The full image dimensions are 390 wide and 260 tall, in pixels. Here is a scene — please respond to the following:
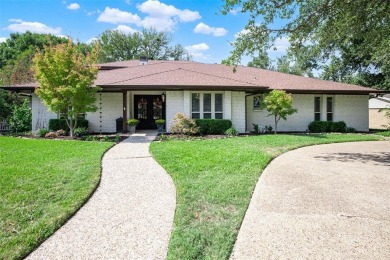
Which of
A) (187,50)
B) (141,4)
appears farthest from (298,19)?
(187,50)

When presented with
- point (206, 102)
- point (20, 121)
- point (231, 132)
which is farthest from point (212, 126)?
point (20, 121)

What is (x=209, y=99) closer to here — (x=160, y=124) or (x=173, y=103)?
(x=173, y=103)

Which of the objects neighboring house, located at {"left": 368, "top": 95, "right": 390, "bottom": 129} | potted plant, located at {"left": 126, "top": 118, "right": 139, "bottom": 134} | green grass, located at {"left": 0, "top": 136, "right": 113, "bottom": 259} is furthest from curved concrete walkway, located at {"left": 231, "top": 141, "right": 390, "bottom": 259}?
neighboring house, located at {"left": 368, "top": 95, "right": 390, "bottom": 129}

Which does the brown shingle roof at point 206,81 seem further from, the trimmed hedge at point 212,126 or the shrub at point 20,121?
the shrub at point 20,121

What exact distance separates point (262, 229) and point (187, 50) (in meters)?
44.7

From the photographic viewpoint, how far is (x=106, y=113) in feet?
55.6

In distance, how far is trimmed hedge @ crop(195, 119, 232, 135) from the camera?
15.5 metres

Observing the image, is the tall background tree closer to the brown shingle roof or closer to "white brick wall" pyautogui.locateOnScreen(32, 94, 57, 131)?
the brown shingle roof

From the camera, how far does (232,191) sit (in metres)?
5.21

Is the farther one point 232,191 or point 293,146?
point 293,146

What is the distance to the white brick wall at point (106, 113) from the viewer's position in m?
16.8

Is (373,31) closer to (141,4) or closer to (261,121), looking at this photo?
(261,121)

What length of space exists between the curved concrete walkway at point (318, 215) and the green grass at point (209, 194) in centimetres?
20

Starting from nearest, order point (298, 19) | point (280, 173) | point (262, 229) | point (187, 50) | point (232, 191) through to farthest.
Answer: point (262, 229) → point (232, 191) → point (280, 173) → point (298, 19) → point (187, 50)
